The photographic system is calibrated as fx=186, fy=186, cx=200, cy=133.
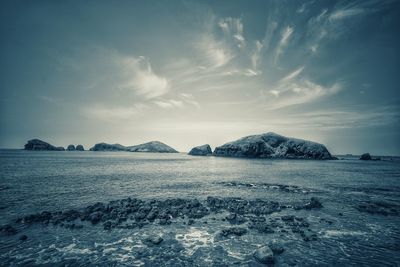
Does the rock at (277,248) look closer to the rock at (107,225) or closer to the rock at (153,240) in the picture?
the rock at (153,240)

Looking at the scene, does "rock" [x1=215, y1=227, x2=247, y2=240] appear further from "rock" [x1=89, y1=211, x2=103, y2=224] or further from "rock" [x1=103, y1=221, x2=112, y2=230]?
"rock" [x1=89, y1=211, x2=103, y2=224]

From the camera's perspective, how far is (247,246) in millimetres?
14516

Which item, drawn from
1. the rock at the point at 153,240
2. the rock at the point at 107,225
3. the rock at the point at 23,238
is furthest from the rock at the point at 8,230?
the rock at the point at 153,240

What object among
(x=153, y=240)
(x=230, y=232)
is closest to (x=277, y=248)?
(x=230, y=232)

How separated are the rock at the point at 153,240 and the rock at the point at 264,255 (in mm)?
7352

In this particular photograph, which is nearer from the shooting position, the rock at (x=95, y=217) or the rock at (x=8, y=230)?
the rock at (x=8, y=230)

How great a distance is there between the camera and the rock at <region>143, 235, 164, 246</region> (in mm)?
14784

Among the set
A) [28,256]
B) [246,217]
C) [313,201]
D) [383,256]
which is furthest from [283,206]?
[28,256]

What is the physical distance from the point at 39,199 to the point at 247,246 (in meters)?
29.3

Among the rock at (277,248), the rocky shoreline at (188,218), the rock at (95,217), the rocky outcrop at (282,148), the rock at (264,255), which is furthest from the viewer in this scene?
the rocky outcrop at (282,148)

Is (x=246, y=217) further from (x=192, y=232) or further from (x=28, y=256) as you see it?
(x=28, y=256)

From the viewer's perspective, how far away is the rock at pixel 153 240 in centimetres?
1478

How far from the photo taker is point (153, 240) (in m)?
14.9

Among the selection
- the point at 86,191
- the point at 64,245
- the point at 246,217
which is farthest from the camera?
the point at 86,191
